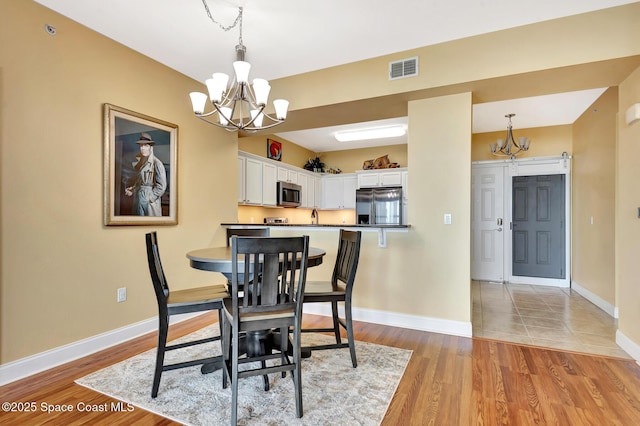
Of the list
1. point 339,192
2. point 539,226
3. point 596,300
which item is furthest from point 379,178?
point 596,300

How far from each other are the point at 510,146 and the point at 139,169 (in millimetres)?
5393

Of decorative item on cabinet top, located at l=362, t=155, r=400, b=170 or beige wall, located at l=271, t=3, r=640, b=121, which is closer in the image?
beige wall, located at l=271, t=3, r=640, b=121

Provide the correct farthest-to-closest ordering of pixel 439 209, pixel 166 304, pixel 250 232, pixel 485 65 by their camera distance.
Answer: pixel 250 232
pixel 439 209
pixel 485 65
pixel 166 304

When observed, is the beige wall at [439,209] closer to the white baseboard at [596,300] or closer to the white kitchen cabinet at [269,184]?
the white baseboard at [596,300]

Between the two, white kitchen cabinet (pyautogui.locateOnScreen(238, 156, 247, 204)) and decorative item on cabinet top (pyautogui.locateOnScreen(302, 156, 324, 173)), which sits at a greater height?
decorative item on cabinet top (pyautogui.locateOnScreen(302, 156, 324, 173))

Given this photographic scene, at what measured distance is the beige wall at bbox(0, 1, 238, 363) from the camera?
219 centimetres

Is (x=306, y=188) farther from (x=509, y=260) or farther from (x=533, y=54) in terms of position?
(x=533, y=54)

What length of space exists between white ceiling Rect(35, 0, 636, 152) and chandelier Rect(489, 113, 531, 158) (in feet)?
9.03

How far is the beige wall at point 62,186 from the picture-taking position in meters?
2.19

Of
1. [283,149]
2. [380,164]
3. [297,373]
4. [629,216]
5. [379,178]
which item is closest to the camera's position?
[297,373]

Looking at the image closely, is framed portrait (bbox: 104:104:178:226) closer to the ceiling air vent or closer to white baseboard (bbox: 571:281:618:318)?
the ceiling air vent

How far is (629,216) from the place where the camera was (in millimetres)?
2609

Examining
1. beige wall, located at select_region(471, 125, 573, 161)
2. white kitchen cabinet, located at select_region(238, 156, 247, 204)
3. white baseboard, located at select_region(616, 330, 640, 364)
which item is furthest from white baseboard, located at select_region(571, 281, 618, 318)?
white kitchen cabinet, located at select_region(238, 156, 247, 204)

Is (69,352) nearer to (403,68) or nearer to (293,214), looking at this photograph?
(403,68)
